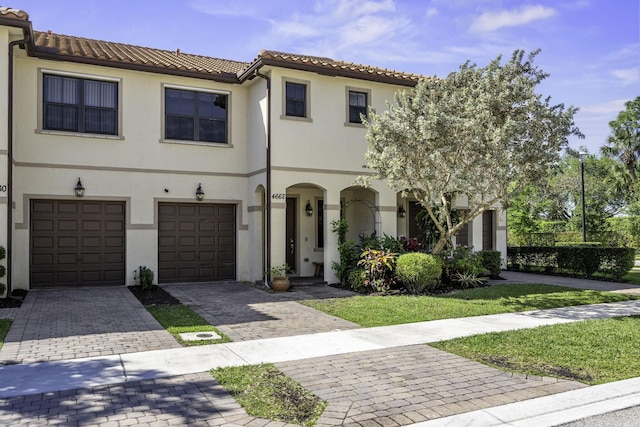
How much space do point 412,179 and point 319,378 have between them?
25.9ft

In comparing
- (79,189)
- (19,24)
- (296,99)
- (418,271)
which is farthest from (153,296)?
(19,24)

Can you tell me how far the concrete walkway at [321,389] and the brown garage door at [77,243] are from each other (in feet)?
26.6

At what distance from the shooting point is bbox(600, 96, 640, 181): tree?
3734cm

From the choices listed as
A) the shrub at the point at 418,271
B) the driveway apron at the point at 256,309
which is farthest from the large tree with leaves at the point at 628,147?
the driveway apron at the point at 256,309

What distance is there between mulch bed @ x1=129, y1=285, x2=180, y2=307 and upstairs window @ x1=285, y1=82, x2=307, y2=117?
238 inches

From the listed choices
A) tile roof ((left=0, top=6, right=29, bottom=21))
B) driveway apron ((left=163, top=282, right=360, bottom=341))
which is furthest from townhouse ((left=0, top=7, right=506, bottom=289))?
driveway apron ((left=163, top=282, right=360, bottom=341))

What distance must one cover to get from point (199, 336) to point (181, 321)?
1.40m

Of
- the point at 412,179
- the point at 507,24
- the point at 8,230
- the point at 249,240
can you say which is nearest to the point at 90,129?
the point at 8,230

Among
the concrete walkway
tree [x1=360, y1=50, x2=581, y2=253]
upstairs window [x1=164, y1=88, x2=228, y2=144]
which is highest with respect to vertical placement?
upstairs window [x1=164, y1=88, x2=228, y2=144]

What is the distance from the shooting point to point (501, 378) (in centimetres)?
602

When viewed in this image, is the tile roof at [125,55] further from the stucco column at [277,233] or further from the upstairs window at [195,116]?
the stucco column at [277,233]

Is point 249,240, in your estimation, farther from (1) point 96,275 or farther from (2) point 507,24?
(2) point 507,24

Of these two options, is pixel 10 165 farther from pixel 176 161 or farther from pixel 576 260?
pixel 576 260

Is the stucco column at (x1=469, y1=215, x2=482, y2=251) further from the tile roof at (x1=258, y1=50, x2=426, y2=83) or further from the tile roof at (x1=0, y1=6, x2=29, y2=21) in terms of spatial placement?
the tile roof at (x1=0, y1=6, x2=29, y2=21)
